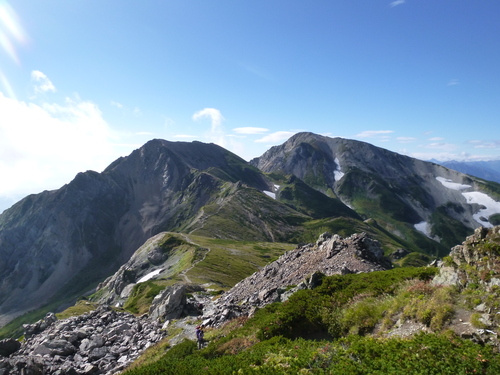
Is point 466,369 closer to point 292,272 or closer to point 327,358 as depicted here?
point 327,358

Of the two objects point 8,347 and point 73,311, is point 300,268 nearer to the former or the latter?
point 8,347

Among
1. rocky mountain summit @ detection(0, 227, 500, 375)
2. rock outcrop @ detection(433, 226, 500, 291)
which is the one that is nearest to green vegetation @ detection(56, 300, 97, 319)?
rocky mountain summit @ detection(0, 227, 500, 375)

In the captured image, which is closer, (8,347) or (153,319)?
(8,347)

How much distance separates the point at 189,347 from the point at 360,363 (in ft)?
57.7

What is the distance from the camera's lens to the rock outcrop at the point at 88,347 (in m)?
31.3

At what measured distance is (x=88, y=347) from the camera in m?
36.3

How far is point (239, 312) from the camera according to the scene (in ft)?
115

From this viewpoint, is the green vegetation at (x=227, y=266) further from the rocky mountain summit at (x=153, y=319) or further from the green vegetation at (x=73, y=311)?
the green vegetation at (x=73, y=311)

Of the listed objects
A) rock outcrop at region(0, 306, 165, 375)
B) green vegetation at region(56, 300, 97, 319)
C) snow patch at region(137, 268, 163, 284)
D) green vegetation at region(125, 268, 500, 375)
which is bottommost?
snow patch at region(137, 268, 163, 284)

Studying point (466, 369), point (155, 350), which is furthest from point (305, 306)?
point (155, 350)

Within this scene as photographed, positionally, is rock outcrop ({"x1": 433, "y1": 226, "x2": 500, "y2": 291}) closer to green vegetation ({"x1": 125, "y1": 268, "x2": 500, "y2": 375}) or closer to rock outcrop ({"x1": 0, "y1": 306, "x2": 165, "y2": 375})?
green vegetation ({"x1": 125, "y1": 268, "x2": 500, "y2": 375})

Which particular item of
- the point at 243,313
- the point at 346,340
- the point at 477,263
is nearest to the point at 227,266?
the point at 243,313

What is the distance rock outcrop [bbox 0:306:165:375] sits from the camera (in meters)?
31.3

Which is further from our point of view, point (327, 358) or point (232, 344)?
point (232, 344)
